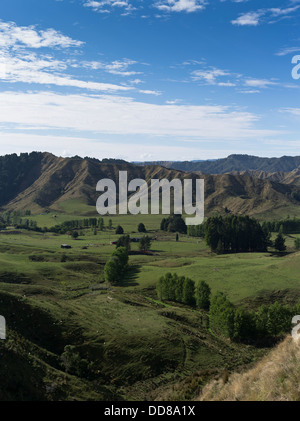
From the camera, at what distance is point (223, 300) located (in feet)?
255

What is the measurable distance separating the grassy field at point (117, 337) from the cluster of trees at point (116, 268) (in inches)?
185

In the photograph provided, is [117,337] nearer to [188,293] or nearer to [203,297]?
[203,297]

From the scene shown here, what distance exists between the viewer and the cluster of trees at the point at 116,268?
379 ft

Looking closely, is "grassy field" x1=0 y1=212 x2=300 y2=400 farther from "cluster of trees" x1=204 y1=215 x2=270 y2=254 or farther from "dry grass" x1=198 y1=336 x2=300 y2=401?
"cluster of trees" x1=204 y1=215 x2=270 y2=254

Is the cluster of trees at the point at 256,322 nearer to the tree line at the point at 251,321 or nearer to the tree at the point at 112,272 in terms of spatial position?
the tree line at the point at 251,321

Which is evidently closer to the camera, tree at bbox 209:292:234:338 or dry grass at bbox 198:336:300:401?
dry grass at bbox 198:336:300:401

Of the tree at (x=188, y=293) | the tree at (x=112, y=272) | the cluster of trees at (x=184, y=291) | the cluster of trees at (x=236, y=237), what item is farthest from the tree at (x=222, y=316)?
the cluster of trees at (x=236, y=237)

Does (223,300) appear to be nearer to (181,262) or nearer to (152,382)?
(152,382)

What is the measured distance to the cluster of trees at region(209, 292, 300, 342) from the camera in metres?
70.5

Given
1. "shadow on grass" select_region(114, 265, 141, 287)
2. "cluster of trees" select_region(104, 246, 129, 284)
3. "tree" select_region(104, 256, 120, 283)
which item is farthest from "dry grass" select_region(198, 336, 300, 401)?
"cluster of trees" select_region(104, 246, 129, 284)

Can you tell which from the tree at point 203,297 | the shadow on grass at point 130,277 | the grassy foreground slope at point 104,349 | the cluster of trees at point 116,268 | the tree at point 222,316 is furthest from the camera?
the cluster of trees at point 116,268

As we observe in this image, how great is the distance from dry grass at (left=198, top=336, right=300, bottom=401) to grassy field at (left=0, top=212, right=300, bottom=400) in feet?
56.9
